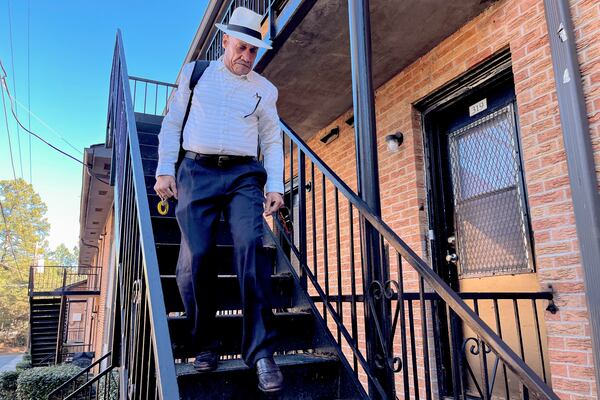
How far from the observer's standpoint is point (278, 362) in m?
2.11

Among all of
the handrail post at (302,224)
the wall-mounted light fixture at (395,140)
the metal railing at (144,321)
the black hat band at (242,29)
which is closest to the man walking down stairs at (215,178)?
the black hat band at (242,29)

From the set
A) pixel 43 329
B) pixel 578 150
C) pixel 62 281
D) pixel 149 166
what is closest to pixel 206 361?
pixel 578 150

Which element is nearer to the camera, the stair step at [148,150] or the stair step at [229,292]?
the stair step at [229,292]

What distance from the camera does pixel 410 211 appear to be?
11.9 ft

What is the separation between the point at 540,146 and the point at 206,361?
7.44ft

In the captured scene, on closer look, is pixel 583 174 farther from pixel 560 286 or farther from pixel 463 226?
pixel 463 226

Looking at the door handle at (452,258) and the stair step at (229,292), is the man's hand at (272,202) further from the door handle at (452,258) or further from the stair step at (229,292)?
the door handle at (452,258)

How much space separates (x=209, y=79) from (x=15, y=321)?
45.2 meters

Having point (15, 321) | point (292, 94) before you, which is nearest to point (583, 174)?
point (292, 94)

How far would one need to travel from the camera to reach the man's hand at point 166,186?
195cm

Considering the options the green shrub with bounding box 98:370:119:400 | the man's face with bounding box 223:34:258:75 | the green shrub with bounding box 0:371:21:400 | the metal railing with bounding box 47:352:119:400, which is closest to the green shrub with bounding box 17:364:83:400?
the metal railing with bounding box 47:352:119:400

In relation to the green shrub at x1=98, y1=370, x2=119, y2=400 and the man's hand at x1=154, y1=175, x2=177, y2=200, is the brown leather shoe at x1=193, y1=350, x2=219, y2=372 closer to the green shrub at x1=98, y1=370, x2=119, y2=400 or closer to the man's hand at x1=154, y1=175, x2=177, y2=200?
the man's hand at x1=154, y1=175, x2=177, y2=200

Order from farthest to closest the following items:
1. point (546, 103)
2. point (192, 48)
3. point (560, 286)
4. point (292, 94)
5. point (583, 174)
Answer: point (192, 48) → point (292, 94) → point (546, 103) → point (560, 286) → point (583, 174)

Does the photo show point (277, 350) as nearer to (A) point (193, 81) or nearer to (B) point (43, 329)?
(A) point (193, 81)
